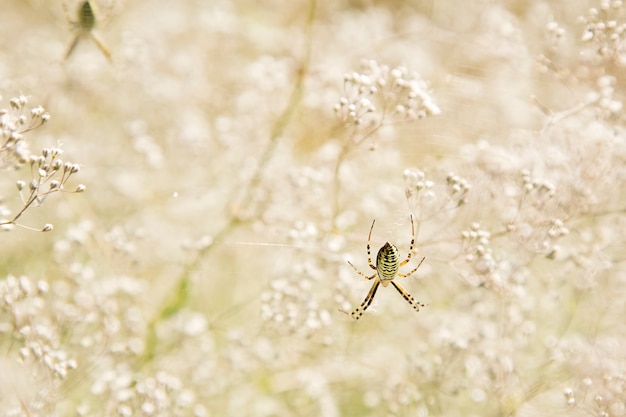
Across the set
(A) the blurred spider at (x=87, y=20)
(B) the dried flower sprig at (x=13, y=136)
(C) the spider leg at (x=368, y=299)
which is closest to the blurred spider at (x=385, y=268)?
(C) the spider leg at (x=368, y=299)

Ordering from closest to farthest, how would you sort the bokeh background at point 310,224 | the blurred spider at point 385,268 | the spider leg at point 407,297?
the blurred spider at point 385,268 < the bokeh background at point 310,224 < the spider leg at point 407,297

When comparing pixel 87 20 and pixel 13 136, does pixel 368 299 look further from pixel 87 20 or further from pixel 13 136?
pixel 87 20

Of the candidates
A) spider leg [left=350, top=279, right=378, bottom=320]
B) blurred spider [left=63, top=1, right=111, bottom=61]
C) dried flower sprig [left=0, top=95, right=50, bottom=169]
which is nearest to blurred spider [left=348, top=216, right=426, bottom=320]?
spider leg [left=350, top=279, right=378, bottom=320]

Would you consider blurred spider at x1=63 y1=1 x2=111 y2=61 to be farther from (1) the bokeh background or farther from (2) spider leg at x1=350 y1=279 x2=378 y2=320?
(2) spider leg at x1=350 y1=279 x2=378 y2=320

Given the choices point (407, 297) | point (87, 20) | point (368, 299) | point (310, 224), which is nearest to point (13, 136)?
point (87, 20)

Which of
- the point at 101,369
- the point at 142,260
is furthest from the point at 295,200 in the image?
the point at 101,369

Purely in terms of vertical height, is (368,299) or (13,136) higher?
(13,136)

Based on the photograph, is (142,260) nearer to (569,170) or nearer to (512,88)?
(569,170)

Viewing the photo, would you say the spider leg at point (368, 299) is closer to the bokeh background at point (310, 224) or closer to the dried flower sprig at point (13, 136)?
the bokeh background at point (310, 224)
